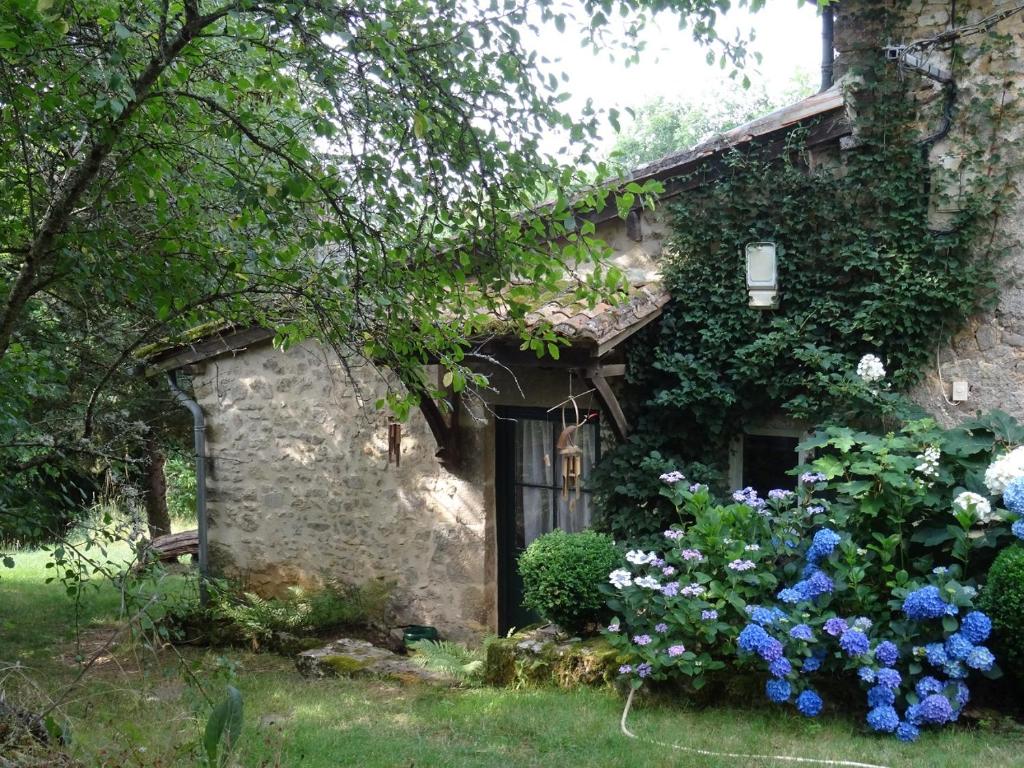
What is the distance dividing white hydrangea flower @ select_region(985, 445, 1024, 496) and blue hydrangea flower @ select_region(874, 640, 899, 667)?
3.27ft

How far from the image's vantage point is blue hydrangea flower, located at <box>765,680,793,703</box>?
454cm

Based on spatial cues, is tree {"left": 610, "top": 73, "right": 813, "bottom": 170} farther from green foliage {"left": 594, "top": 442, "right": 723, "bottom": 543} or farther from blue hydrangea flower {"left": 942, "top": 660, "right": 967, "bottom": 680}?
blue hydrangea flower {"left": 942, "top": 660, "right": 967, "bottom": 680}

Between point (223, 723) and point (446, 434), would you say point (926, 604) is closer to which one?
point (223, 723)

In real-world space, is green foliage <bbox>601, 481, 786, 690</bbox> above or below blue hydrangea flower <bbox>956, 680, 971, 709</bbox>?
above

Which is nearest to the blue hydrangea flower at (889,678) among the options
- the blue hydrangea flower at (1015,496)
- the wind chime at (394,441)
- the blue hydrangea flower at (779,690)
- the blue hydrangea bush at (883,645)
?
the blue hydrangea bush at (883,645)

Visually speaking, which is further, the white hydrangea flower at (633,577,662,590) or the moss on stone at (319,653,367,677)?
the moss on stone at (319,653,367,677)

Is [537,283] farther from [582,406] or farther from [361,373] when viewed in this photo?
[361,373]

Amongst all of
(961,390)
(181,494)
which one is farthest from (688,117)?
(961,390)

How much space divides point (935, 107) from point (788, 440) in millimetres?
2452

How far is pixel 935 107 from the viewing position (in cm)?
604

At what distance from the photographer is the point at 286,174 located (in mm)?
3588

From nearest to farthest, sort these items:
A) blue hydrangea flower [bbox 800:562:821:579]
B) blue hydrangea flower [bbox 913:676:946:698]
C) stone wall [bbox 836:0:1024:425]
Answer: blue hydrangea flower [bbox 913:676:946:698]
blue hydrangea flower [bbox 800:562:821:579]
stone wall [bbox 836:0:1024:425]

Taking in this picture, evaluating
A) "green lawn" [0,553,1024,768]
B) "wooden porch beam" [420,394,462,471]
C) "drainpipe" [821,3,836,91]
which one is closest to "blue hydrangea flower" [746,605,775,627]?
"green lawn" [0,553,1024,768]

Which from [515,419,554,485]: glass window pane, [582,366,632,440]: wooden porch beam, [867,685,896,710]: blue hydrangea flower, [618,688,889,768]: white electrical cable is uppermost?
[582,366,632,440]: wooden porch beam
